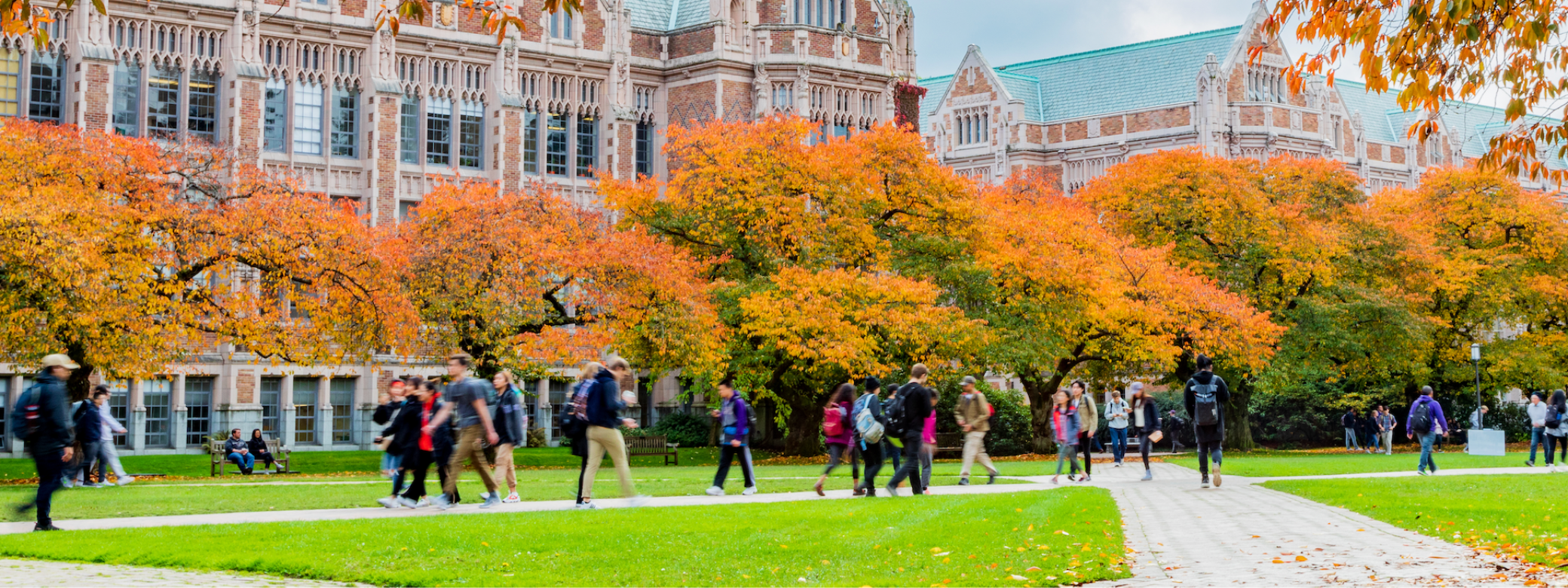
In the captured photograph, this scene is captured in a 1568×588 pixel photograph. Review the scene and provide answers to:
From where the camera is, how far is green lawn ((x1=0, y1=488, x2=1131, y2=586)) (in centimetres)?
987

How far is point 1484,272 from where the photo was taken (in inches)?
1949

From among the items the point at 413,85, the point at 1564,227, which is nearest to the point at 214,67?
the point at 413,85

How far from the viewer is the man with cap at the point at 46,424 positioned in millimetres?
13375

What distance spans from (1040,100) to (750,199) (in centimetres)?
5149

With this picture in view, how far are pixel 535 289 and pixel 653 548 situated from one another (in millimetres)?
21723

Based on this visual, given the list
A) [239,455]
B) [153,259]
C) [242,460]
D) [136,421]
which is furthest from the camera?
[136,421]

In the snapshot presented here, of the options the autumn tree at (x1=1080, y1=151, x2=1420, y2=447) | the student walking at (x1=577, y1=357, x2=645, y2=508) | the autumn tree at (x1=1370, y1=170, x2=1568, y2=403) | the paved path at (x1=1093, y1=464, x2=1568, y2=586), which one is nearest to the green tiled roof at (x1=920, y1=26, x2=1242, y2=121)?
the autumn tree at (x1=1370, y1=170, x2=1568, y2=403)

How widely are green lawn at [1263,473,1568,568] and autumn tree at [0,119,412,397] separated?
18.2 meters

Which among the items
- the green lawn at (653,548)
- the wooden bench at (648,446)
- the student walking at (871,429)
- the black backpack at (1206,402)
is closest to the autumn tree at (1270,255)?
the wooden bench at (648,446)

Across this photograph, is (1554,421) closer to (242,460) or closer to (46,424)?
(46,424)

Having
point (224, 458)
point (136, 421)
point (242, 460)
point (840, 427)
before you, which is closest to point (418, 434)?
point (840, 427)

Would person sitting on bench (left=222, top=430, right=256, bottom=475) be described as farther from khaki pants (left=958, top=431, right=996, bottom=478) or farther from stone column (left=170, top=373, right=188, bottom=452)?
khaki pants (left=958, top=431, right=996, bottom=478)

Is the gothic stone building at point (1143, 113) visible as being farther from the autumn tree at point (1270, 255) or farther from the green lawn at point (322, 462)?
the green lawn at point (322, 462)

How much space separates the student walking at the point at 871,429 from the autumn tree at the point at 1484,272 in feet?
110
